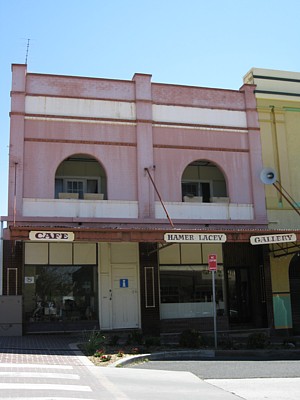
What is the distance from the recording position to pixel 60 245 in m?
19.2

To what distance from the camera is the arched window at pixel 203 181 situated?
2188cm

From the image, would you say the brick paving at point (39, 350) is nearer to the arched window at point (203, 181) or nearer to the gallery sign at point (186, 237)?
the gallery sign at point (186, 237)

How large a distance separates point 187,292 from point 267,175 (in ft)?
18.7

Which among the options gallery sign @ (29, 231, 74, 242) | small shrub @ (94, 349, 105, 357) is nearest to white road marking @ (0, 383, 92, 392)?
small shrub @ (94, 349, 105, 357)

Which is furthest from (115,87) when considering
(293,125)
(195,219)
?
(293,125)

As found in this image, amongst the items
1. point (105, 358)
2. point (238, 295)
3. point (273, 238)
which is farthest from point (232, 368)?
point (238, 295)

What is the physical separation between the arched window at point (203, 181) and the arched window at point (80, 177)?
3588 millimetres

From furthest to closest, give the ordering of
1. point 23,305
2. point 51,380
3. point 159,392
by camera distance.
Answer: point 23,305
point 51,380
point 159,392

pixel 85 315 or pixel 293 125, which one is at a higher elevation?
pixel 293 125

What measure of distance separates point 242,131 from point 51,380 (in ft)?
47.7

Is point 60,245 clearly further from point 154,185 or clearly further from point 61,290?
point 154,185

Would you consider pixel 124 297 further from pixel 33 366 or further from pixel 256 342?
pixel 33 366

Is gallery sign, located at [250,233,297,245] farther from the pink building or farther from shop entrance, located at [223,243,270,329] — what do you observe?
shop entrance, located at [223,243,270,329]

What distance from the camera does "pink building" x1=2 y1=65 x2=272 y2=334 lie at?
18.8 meters
